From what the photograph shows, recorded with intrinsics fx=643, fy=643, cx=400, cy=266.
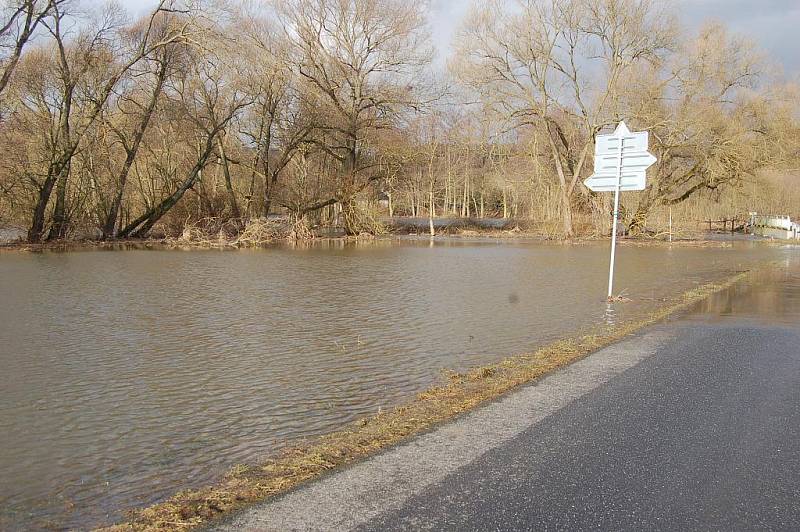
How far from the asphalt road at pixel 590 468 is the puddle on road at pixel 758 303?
14.1 ft

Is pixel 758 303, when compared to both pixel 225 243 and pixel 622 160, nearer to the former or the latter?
pixel 622 160

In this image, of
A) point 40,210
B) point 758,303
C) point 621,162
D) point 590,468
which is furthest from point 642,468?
point 40,210

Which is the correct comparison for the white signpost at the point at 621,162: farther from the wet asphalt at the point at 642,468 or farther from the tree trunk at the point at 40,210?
the tree trunk at the point at 40,210

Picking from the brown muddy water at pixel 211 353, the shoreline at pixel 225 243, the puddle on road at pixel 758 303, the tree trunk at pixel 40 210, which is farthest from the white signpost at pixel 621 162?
the tree trunk at pixel 40 210

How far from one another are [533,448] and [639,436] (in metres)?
0.86

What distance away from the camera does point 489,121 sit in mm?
36500

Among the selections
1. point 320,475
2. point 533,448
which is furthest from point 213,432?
point 533,448

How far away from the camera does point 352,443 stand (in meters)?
4.66

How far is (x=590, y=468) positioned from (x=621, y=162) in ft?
32.7

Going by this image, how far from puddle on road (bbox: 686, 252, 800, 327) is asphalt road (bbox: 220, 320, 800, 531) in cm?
430

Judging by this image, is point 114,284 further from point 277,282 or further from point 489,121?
point 489,121

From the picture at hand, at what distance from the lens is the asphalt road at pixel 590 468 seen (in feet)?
11.3

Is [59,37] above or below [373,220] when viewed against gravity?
above

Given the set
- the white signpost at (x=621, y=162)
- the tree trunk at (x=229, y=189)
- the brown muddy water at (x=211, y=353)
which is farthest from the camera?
the tree trunk at (x=229, y=189)
